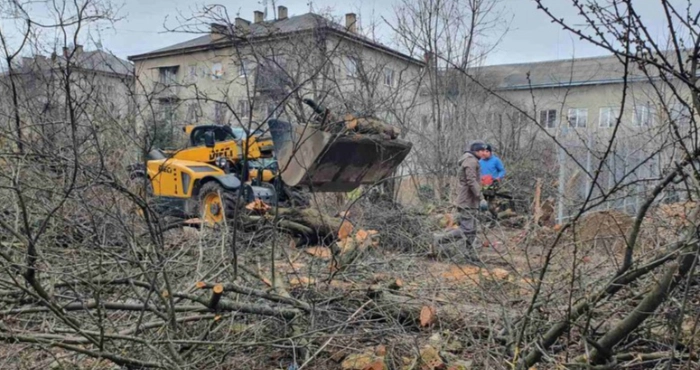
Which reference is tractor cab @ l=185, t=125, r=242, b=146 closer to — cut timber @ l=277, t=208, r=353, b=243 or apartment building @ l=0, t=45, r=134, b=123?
apartment building @ l=0, t=45, r=134, b=123

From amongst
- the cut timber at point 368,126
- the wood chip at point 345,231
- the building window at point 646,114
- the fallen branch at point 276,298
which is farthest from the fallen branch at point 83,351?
the building window at point 646,114

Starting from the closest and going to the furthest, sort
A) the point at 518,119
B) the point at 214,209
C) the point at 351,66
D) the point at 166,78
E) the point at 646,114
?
the point at 646,114, the point at 214,209, the point at 166,78, the point at 351,66, the point at 518,119

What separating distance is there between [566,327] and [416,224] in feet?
18.1

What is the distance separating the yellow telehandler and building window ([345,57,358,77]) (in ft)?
11.2

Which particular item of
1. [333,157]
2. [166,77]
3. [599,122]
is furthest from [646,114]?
[599,122]

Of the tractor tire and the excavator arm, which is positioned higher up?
the excavator arm

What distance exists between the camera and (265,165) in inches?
375

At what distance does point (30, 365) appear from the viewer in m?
4.02

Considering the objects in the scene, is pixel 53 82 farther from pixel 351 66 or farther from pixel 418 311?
pixel 351 66

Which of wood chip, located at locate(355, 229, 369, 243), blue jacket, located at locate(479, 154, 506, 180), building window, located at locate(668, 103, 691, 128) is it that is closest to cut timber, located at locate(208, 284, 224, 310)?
wood chip, located at locate(355, 229, 369, 243)

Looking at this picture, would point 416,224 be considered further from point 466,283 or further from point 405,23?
point 405,23

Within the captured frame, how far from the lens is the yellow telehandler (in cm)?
624

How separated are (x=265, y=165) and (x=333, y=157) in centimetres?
323

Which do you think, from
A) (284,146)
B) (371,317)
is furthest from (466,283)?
(284,146)
